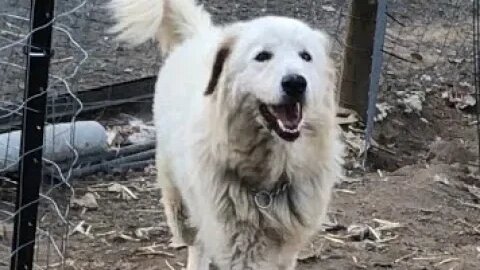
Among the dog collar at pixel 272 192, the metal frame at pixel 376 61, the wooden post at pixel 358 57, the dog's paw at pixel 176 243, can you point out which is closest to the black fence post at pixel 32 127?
the dog collar at pixel 272 192

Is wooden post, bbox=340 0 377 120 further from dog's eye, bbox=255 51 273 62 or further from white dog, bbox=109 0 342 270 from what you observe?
dog's eye, bbox=255 51 273 62

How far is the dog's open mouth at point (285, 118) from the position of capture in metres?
3.77

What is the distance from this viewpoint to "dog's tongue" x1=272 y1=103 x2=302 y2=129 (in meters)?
3.79

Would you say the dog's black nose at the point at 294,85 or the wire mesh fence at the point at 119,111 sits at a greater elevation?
the dog's black nose at the point at 294,85

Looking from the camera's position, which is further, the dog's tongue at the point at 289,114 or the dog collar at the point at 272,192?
the dog collar at the point at 272,192

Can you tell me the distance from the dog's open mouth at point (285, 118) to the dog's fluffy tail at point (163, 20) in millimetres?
1167

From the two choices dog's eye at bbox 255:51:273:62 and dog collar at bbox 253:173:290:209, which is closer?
dog's eye at bbox 255:51:273:62

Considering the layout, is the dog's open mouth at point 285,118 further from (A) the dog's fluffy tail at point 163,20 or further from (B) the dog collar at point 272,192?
(A) the dog's fluffy tail at point 163,20

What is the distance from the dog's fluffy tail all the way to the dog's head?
895 millimetres

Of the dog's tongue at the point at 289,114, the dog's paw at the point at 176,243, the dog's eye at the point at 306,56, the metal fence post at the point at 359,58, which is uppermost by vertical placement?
the dog's eye at the point at 306,56

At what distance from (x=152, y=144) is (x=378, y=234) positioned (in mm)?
1749

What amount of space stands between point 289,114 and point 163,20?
136cm

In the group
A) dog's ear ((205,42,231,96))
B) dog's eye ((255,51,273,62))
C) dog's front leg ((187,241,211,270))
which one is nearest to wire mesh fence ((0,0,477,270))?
dog's front leg ((187,241,211,270))

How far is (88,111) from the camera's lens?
649cm
